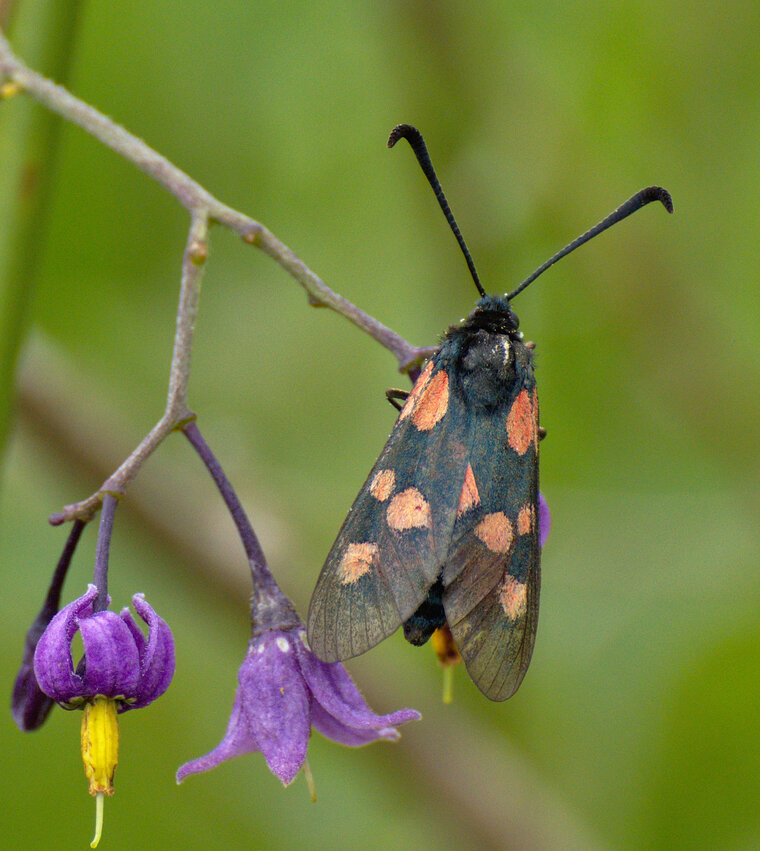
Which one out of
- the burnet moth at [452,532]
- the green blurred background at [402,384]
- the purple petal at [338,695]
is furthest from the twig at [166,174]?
the green blurred background at [402,384]

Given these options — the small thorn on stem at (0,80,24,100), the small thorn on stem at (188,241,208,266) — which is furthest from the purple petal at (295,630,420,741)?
the small thorn on stem at (0,80,24,100)

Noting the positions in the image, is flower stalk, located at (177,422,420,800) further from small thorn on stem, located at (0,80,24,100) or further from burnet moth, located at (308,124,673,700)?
small thorn on stem, located at (0,80,24,100)

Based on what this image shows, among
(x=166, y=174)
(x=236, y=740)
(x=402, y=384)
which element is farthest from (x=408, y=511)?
(x=402, y=384)

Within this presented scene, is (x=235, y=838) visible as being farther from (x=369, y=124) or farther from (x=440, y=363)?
(x=369, y=124)

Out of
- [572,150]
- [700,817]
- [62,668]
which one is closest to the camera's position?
[62,668]

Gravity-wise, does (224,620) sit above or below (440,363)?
below

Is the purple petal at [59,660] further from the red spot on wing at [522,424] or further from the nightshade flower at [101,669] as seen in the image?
the red spot on wing at [522,424]

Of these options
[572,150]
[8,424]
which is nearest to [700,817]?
[572,150]

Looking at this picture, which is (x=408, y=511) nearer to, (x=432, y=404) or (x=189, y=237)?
(x=432, y=404)
